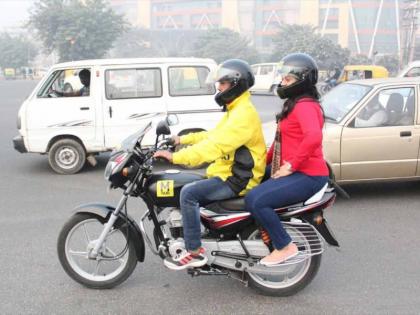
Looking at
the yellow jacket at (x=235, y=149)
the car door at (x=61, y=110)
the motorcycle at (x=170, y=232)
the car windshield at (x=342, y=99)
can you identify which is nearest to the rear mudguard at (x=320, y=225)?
the motorcycle at (x=170, y=232)

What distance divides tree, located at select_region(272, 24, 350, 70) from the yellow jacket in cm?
6122

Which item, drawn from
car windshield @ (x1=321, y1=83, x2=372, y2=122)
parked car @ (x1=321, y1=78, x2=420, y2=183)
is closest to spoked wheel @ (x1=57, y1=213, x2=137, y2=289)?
parked car @ (x1=321, y1=78, x2=420, y2=183)

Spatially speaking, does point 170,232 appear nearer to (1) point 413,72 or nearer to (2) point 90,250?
(2) point 90,250

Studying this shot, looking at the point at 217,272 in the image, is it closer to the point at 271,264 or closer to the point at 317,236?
the point at 271,264

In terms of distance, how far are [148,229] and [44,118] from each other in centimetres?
410

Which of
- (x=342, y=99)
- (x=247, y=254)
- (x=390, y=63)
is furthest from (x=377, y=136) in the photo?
(x=390, y=63)

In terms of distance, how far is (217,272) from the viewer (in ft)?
12.5

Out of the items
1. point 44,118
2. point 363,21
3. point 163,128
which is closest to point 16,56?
point 363,21

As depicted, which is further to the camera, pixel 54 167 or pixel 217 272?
pixel 54 167

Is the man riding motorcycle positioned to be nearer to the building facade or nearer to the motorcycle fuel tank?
the motorcycle fuel tank

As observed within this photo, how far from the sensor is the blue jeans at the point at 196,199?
11.6 feet

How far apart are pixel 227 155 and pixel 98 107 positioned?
17.4 ft

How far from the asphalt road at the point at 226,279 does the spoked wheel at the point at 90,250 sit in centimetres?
10

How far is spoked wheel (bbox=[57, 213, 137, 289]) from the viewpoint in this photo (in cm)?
390
